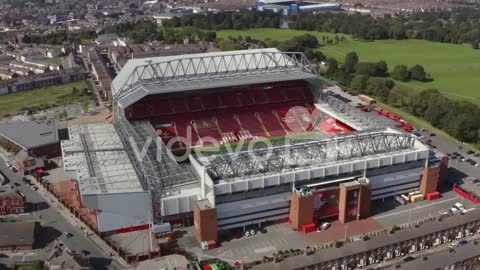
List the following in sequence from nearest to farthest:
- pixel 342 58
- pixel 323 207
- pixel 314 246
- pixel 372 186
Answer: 1. pixel 314 246
2. pixel 323 207
3. pixel 372 186
4. pixel 342 58

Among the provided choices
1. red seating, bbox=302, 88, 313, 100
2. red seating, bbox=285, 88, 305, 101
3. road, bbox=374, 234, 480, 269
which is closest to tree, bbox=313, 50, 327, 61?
red seating, bbox=302, 88, 313, 100

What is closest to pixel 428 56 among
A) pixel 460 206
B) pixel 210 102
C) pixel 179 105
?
pixel 210 102

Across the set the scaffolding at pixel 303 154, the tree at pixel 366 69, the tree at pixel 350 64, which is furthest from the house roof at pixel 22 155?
the tree at pixel 366 69

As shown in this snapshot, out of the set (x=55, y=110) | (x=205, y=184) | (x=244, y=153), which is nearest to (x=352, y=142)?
(x=244, y=153)

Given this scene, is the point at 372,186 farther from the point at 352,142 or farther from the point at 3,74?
the point at 3,74

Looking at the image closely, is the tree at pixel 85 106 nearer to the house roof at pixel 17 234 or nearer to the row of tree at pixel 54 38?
the house roof at pixel 17 234

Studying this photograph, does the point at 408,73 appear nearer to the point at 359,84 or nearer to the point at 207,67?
the point at 359,84

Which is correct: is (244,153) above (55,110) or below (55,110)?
above
